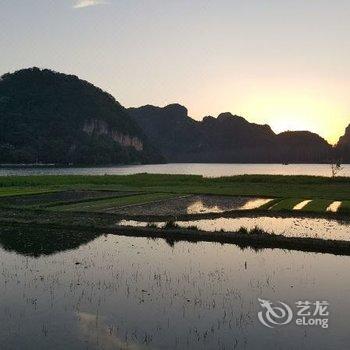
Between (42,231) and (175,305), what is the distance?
14.6m

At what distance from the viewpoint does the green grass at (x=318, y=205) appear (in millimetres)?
34156

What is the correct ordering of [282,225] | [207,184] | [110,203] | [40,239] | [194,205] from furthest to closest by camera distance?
[207,184] → [110,203] → [194,205] → [282,225] → [40,239]

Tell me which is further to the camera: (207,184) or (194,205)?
(207,184)

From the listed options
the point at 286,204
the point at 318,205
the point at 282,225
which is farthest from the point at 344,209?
the point at 282,225

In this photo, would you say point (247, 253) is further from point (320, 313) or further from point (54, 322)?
point (54, 322)

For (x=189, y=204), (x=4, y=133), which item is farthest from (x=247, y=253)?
(x=4, y=133)

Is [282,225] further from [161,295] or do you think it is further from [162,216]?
[161,295]

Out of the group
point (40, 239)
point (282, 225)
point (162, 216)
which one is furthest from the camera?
point (162, 216)

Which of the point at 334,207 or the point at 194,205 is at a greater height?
Result: the point at 194,205

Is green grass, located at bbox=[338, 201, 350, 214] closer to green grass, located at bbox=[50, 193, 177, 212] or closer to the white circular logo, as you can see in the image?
green grass, located at bbox=[50, 193, 177, 212]

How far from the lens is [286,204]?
37406mm

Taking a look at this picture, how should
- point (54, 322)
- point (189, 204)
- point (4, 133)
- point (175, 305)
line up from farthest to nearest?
point (4, 133), point (189, 204), point (175, 305), point (54, 322)

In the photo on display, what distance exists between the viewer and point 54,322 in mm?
11641

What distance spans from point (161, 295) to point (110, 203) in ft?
80.2
